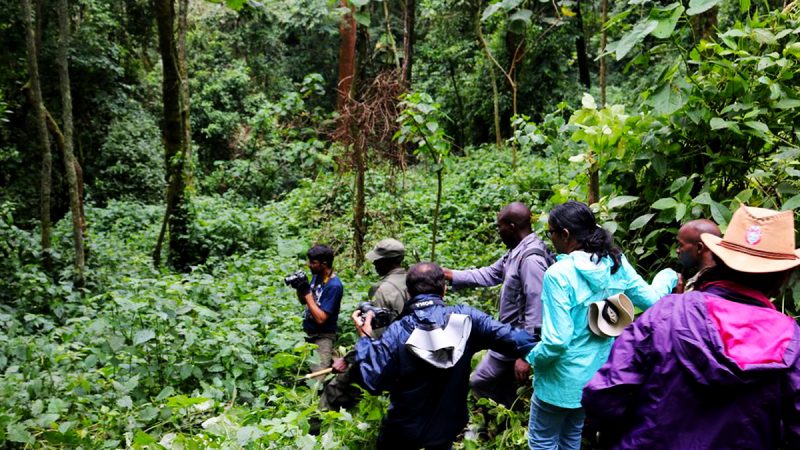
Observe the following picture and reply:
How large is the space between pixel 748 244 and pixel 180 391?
354 centimetres

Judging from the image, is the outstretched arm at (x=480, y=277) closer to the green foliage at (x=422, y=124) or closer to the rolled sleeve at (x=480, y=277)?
the rolled sleeve at (x=480, y=277)

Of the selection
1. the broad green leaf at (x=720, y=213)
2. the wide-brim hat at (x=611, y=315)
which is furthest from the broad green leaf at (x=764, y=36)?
the wide-brim hat at (x=611, y=315)

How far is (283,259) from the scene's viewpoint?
26.0ft

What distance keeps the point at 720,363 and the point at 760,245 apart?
1.38 ft

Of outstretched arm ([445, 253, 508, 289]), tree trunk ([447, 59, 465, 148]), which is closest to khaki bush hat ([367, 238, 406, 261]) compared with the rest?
outstretched arm ([445, 253, 508, 289])

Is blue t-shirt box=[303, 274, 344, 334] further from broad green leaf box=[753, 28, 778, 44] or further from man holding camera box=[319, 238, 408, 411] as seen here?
broad green leaf box=[753, 28, 778, 44]

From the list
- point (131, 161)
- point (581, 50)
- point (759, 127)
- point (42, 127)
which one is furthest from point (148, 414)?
point (581, 50)

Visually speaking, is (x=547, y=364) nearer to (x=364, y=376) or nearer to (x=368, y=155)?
(x=364, y=376)

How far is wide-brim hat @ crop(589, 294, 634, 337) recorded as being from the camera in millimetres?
2748

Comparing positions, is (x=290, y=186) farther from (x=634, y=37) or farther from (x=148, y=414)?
(x=634, y=37)

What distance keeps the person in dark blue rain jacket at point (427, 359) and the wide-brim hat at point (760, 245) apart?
124 cm

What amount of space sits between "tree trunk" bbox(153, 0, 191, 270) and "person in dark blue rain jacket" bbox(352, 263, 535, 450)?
6412 mm

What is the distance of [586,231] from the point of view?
287cm

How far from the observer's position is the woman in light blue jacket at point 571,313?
271cm
